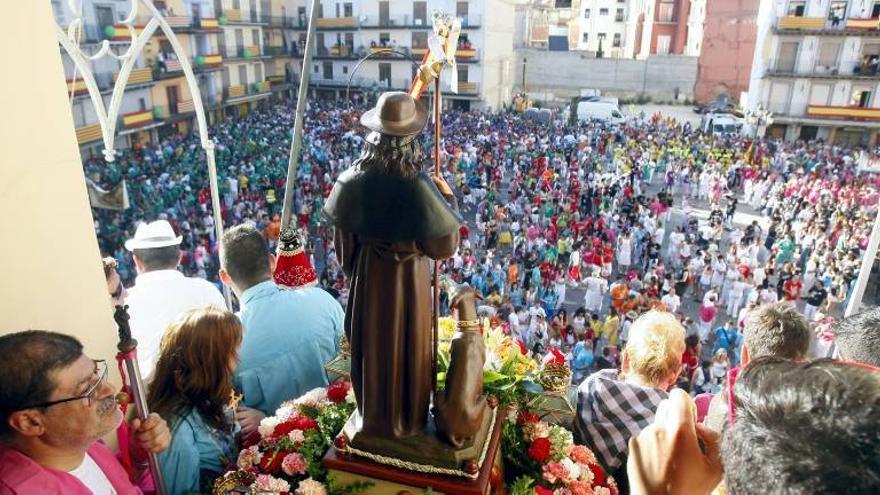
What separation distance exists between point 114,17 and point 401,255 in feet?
101

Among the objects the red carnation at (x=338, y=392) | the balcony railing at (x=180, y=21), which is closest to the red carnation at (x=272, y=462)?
the red carnation at (x=338, y=392)

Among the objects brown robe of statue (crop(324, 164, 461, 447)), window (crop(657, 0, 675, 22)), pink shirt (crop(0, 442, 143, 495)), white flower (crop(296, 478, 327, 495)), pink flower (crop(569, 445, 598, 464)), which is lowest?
pink flower (crop(569, 445, 598, 464))

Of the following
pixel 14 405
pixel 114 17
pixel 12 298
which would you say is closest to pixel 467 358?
pixel 14 405

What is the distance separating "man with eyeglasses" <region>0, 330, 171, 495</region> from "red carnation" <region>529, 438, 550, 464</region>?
1.81 m

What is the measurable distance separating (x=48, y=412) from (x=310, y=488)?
1096 millimetres

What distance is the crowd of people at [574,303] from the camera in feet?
5.40

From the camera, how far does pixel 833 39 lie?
29312 mm

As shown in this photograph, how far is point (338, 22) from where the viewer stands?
3753cm

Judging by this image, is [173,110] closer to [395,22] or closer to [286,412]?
[395,22]

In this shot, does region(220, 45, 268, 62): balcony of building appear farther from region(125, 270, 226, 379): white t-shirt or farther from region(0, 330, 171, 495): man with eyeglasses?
region(0, 330, 171, 495): man with eyeglasses

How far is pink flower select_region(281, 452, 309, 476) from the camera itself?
2670mm

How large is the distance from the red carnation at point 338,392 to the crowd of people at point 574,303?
0.43 m

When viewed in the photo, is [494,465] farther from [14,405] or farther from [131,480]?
[14,405]

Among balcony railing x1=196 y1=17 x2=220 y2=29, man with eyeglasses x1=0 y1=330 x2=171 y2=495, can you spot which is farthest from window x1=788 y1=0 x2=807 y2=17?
man with eyeglasses x1=0 y1=330 x2=171 y2=495
